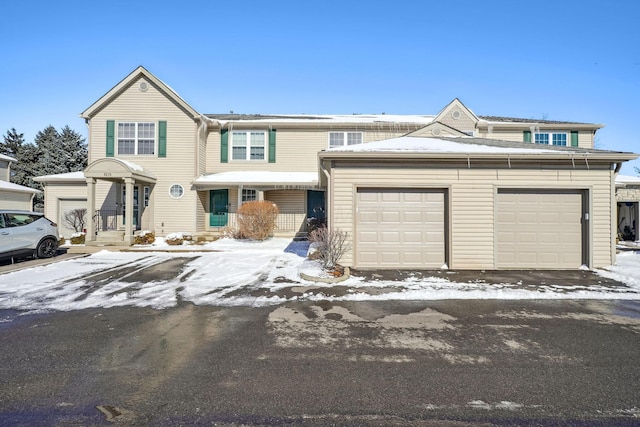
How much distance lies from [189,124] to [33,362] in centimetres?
1403

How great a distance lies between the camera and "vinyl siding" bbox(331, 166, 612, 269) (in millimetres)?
8719

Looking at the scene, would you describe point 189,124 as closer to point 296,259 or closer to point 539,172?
point 296,259

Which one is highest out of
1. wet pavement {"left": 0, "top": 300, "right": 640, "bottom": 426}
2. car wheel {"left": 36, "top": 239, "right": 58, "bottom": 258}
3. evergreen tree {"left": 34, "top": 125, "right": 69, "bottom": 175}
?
evergreen tree {"left": 34, "top": 125, "right": 69, "bottom": 175}

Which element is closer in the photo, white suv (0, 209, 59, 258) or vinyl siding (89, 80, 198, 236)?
white suv (0, 209, 59, 258)

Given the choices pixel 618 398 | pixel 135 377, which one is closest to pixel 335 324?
pixel 135 377

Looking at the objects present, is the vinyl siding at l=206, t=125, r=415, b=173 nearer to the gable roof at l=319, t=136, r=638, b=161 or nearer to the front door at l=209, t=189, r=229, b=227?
the front door at l=209, t=189, r=229, b=227

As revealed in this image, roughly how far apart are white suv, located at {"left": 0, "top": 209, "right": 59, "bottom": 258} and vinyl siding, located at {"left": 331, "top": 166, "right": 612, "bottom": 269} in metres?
9.66

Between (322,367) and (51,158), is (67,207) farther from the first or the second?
(51,158)

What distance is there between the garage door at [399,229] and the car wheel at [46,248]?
1033cm

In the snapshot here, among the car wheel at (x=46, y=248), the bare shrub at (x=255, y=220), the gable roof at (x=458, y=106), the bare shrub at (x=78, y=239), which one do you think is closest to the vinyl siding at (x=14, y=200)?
the bare shrub at (x=78, y=239)

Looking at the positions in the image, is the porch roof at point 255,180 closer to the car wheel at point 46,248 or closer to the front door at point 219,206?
the front door at point 219,206

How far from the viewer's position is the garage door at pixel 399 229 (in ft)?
28.8

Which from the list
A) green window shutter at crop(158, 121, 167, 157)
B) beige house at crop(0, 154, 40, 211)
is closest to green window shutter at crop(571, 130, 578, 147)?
green window shutter at crop(158, 121, 167, 157)

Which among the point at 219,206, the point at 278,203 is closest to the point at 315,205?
the point at 278,203
